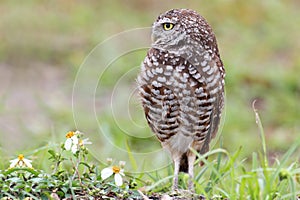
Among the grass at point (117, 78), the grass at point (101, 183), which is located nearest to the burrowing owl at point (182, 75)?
the grass at point (117, 78)

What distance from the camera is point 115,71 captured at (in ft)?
27.2

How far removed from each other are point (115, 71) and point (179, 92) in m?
4.04

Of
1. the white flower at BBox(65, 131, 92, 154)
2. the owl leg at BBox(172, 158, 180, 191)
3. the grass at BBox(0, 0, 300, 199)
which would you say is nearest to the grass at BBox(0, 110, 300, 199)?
the white flower at BBox(65, 131, 92, 154)

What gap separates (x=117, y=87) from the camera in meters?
7.59

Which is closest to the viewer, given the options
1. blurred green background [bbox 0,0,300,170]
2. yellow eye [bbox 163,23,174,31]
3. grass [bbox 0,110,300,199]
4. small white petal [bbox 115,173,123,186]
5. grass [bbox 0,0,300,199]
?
grass [bbox 0,110,300,199]

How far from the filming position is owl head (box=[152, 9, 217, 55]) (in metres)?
4.20

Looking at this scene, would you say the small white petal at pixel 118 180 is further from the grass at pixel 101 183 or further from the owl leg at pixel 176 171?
the owl leg at pixel 176 171

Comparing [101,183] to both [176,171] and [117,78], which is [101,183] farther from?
[117,78]

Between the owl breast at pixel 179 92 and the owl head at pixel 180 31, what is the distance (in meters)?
0.07

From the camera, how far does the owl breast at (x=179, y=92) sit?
4.29 m

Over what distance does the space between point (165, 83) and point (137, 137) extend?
2.51 meters

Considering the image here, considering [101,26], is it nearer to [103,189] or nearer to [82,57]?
[82,57]

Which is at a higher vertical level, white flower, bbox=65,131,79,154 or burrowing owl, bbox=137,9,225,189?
burrowing owl, bbox=137,9,225,189

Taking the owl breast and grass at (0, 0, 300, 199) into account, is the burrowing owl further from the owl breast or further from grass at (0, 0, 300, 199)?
grass at (0, 0, 300, 199)
